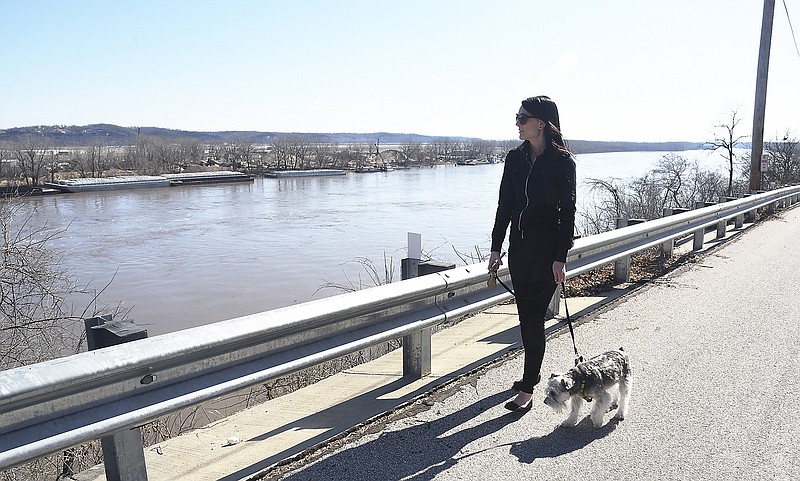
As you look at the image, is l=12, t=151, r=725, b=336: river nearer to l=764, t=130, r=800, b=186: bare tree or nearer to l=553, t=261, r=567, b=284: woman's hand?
l=553, t=261, r=567, b=284: woman's hand

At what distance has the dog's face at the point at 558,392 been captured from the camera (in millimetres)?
3695

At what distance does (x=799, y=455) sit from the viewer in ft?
11.4

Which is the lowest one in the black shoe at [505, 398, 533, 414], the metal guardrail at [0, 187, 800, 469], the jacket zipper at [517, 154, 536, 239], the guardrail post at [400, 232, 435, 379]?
the black shoe at [505, 398, 533, 414]

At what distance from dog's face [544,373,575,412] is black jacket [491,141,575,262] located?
736 mm

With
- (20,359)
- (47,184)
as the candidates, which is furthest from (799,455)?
(47,184)

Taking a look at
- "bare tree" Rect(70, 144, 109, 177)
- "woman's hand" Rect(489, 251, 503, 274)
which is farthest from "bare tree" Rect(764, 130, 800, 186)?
"bare tree" Rect(70, 144, 109, 177)

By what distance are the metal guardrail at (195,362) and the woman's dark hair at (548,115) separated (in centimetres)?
122

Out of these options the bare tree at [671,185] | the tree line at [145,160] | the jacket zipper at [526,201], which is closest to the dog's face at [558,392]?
the jacket zipper at [526,201]

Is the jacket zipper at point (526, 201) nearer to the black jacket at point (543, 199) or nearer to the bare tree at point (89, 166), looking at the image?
the black jacket at point (543, 199)

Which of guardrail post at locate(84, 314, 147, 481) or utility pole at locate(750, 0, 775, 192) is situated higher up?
utility pole at locate(750, 0, 775, 192)

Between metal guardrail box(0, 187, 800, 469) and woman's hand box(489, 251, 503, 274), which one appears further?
woman's hand box(489, 251, 503, 274)

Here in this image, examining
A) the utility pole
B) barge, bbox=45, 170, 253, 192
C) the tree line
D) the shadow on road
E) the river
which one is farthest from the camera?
the tree line

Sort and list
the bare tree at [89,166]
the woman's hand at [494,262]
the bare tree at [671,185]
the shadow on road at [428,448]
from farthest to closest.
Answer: the bare tree at [89,166] → the bare tree at [671,185] → the woman's hand at [494,262] → the shadow on road at [428,448]

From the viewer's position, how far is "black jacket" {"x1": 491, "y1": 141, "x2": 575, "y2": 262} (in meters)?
3.95
